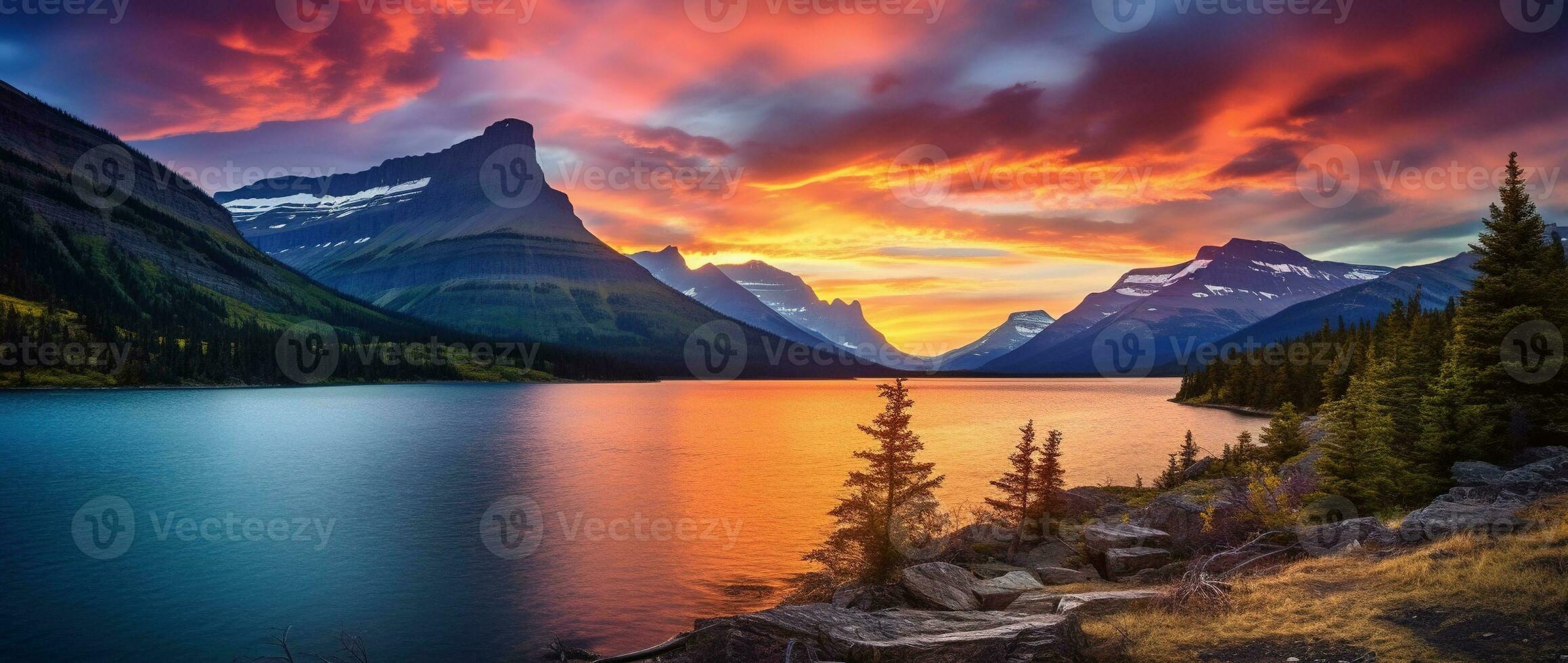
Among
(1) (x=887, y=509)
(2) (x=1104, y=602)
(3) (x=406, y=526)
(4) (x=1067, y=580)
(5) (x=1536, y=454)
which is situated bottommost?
(3) (x=406, y=526)

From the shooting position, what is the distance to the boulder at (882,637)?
1502 cm

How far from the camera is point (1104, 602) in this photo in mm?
17953

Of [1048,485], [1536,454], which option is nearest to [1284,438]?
[1536,454]

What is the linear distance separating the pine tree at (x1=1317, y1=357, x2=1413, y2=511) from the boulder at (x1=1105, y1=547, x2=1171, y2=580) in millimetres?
13905

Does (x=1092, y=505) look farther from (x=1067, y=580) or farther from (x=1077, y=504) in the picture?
(x=1067, y=580)

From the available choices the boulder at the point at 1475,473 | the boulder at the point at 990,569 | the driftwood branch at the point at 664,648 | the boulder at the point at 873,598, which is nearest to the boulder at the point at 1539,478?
the boulder at the point at 1475,473

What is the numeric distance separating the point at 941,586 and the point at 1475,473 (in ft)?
78.7

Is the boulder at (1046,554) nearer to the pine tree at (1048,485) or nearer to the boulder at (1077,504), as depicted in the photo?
the pine tree at (1048,485)

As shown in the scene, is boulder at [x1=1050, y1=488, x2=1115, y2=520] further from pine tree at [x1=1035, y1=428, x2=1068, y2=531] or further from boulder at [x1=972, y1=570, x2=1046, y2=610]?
boulder at [x1=972, y1=570, x2=1046, y2=610]

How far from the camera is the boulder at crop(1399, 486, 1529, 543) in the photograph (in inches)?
740

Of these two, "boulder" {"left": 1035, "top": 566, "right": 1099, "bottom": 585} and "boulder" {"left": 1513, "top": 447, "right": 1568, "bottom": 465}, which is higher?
"boulder" {"left": 1513, "top": 447, "right": 1568, "bottom": 465}

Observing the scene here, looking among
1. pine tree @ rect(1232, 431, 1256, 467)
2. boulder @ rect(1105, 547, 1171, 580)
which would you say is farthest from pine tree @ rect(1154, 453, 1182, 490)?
boulder @ rect(1105, 547, 1171, 580)

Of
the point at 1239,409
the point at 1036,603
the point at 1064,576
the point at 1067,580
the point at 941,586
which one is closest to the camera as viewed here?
the point at 1036,603

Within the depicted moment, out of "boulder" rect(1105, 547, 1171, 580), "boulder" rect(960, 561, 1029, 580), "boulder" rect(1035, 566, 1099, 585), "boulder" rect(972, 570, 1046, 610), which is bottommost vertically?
"boulder" rect(960, 561, 1029, 580)
